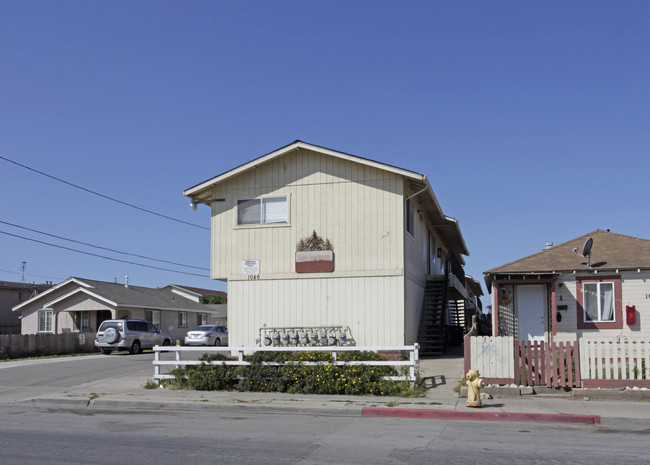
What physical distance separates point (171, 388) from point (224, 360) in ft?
4.83

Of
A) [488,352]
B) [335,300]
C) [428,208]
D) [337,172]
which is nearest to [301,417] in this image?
[488,352]

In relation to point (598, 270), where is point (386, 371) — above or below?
below

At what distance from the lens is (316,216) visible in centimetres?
2059

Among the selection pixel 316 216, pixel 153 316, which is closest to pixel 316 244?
pixel 316 216

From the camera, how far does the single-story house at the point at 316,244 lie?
65.0ft

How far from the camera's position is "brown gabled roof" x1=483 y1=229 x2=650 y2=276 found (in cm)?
1891

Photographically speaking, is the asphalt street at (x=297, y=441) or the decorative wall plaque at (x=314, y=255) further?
the decorative wall plaque at (x=314, y=255)

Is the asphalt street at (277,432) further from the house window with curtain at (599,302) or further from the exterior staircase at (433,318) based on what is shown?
the exterior staircase at (433,318)

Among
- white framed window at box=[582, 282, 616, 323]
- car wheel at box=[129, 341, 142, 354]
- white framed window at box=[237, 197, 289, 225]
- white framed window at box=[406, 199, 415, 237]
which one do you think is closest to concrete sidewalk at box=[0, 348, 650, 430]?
white framed window at box=[582, 282, 616, 323]

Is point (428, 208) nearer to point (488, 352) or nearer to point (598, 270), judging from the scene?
point (598, 270)

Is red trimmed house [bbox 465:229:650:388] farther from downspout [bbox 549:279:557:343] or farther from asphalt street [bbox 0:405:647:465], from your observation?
asphalt street [bbox 0:405:647:465]

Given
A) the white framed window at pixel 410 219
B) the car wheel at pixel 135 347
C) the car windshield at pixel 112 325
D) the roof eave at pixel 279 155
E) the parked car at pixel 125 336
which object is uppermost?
the roof eave at pixel 279 155

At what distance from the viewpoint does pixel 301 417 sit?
12555mm

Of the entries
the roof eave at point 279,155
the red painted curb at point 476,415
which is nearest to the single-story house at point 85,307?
the roof eave at point 279,155
